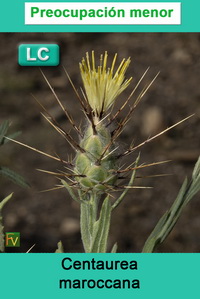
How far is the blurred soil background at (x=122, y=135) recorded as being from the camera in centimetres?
254

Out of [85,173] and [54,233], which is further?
[54,233]

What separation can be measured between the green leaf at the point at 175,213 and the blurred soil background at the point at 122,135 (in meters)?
1.15

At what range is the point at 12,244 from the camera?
1.55 meters

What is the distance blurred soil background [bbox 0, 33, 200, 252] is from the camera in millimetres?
2539

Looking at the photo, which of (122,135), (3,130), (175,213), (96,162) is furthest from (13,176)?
(122,135)

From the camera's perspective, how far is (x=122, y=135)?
2668 mm

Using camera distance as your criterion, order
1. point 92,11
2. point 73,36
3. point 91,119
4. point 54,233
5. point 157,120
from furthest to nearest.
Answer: point 73,36
point 157,120
point 54,233
point 92,11
point 91,119

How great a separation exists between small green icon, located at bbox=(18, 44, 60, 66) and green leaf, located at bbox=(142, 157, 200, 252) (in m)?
0.48

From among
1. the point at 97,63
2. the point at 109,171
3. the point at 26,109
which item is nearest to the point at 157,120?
the point at 97,63

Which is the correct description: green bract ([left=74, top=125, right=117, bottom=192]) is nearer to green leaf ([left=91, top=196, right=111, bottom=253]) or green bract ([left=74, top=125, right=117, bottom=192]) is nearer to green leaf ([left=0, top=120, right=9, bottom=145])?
green leaf ([left=91, top=196, right=111, bottom=253])

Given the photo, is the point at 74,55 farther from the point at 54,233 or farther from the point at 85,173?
the point at 85,173

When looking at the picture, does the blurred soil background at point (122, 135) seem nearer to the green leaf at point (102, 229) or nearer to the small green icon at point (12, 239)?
the small green icon at point (12, 239)

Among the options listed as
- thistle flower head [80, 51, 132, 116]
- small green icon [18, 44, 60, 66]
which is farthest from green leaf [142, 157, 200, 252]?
small green icon [18, 44, 60, 66]

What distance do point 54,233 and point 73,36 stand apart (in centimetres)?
95
